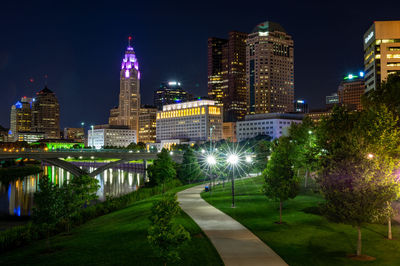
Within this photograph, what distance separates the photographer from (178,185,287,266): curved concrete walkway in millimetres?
19109

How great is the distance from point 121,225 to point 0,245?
29.2 feet

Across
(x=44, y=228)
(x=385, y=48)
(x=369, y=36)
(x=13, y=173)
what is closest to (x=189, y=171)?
(x=44, y=228)

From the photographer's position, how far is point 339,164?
20.5 meters

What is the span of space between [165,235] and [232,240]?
6.70 meters

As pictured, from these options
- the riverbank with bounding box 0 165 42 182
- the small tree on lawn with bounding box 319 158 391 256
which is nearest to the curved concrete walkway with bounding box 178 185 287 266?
the small tree on lawn with bounding box 319 158 391 256

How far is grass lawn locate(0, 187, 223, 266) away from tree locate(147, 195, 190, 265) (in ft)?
4.81

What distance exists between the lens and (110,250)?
74.9 ft

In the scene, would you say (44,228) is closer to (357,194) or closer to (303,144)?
Result: (357,194)

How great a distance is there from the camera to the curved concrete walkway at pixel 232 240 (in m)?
19.1

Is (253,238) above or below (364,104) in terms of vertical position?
→ below

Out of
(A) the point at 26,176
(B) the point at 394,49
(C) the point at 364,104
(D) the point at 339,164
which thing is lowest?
(A) the point at 26,176

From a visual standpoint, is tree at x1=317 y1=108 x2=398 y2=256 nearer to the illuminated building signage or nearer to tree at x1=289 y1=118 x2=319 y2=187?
tree at x1=289 y1=118 x2=319 y2=187

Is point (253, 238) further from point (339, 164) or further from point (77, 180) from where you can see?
point (77, 180)

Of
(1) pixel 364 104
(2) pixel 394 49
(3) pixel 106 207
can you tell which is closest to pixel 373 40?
(2) pixel 394 49
